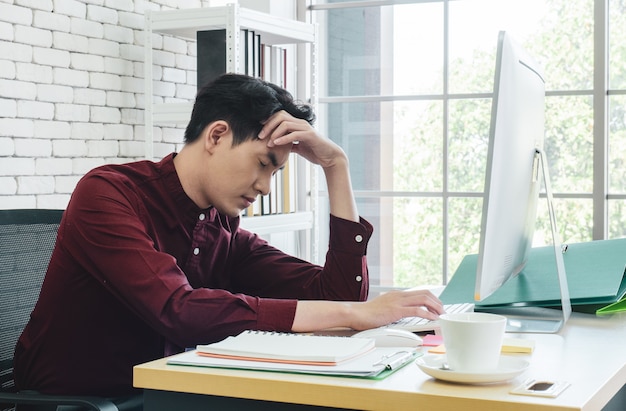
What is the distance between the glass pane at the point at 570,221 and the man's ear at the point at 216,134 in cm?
208

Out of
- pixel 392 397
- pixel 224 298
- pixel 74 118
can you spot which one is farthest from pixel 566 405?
pixel 74 118

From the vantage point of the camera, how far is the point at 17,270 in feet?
5.46

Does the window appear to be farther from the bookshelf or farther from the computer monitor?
the computer monitor

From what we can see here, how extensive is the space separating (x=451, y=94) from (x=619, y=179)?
2.58 feet

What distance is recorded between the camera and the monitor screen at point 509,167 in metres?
1.30

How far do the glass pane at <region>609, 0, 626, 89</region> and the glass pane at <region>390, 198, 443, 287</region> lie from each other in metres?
0.89

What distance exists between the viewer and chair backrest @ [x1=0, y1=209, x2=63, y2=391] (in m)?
1.63

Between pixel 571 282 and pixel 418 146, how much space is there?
A: 200 cm

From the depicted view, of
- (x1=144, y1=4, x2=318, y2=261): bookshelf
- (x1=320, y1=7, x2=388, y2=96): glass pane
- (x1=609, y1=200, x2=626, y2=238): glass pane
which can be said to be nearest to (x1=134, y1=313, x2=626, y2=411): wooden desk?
(x1=144, y1=4, x2=318, y2=261): bookshelf

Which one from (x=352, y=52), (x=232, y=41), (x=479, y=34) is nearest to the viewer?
(x=232, y=41)

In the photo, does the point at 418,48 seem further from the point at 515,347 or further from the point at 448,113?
the point at 515,347

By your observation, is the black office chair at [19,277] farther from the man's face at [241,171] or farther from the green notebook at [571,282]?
the green notebook at [571,282]

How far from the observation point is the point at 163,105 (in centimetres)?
302

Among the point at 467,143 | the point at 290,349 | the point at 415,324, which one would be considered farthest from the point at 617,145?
the point at 290,349
